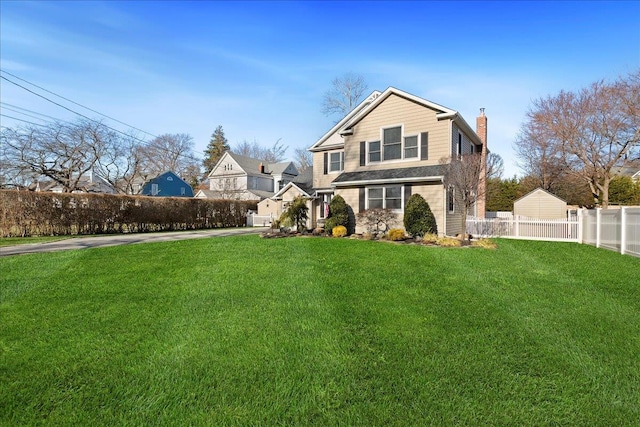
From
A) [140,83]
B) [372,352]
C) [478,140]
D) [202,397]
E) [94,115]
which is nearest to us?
[202,397]

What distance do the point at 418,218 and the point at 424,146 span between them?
3555 mm

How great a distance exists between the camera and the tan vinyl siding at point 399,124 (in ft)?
46.0

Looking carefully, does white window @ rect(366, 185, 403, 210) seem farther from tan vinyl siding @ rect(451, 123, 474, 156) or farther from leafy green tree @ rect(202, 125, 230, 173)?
leafy green tree @ rect(202, 125, 230, 173)

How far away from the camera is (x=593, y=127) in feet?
70.5

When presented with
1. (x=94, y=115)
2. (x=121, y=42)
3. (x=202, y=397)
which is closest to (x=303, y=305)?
(x=202, y=397)

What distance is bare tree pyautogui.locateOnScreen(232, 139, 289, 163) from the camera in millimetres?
54031

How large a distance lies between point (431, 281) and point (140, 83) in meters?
14.5

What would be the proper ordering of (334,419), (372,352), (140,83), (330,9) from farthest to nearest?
(140,83), (330,9), (372,352), (334,419)

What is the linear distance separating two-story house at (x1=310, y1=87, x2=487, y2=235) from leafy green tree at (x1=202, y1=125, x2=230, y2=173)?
145 feet

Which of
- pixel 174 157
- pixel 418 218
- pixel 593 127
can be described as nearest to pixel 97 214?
pixel 418 218

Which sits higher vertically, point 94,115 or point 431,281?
point 94,115

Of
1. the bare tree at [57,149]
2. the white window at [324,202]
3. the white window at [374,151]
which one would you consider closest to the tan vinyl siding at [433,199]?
the white window at [374,151]

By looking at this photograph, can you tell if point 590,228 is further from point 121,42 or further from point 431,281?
point 121,42

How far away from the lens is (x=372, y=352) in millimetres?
3416
